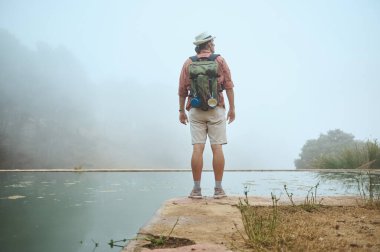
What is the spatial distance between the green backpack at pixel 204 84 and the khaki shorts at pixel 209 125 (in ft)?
0.41

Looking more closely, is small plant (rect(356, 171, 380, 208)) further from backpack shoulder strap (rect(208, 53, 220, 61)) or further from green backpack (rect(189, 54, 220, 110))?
backpack shoulder strap (rect(208, 53, 220, 61))

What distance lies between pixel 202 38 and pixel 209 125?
846 millimetres

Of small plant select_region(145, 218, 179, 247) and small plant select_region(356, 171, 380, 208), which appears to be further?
small plant select_region(356, 171, 380, 208)

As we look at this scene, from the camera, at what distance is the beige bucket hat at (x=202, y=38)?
3.22 meters

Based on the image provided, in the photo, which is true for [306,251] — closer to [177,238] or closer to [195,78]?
[177,238]

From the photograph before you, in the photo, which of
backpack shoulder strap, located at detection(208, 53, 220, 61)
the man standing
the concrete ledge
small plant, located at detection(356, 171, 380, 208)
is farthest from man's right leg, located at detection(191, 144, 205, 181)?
small plant, located at detection(356, 171, 380, 208)

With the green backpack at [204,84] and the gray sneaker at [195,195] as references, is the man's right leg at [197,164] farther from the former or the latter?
the green backpack at [204,84]

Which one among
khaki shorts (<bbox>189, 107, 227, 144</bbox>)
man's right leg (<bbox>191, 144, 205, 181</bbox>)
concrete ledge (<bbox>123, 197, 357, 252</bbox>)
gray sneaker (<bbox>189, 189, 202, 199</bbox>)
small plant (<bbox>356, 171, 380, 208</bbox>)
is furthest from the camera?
khaki shorts (<bbox>189, 107, 227, 144</bbox>)

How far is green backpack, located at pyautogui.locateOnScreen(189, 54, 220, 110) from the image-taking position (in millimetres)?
3018

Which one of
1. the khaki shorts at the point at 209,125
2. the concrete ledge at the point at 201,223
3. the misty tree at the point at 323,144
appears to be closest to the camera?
the concrete ledge at the point at 201,223

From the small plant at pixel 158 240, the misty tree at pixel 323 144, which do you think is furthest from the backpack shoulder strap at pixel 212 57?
the misty tree at pixel 323 144

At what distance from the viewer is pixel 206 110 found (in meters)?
3.11

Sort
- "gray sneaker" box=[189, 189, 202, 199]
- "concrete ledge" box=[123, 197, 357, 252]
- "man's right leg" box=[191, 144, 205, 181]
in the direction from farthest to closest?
1. "man's right leg" box=[191, 144, 205, 181]
2. "gray sneaker" box=[189, 189, 202, 199]
3. "concrete ledge" box=[123, 197, 357, 252]

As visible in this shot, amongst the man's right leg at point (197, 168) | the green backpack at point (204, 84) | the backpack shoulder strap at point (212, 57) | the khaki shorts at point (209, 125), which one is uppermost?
the backpack shoulder strap at point (212, 57)
